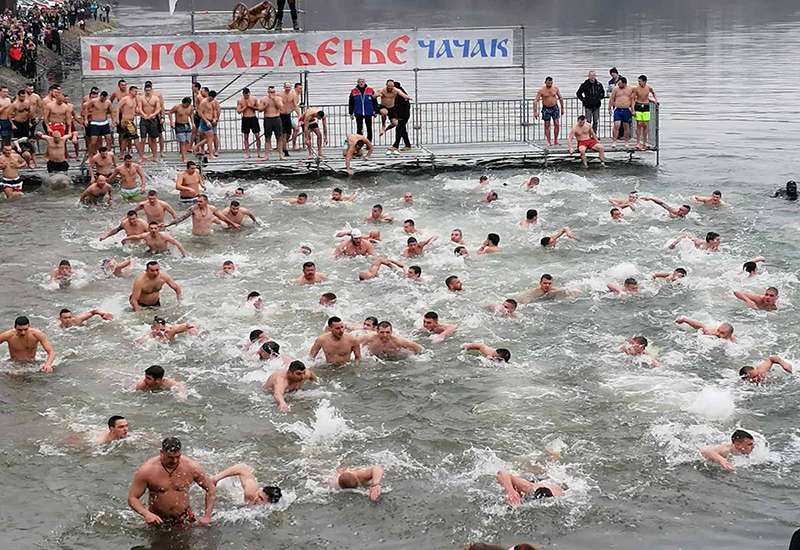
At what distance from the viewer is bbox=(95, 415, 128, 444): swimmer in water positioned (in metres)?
14.0

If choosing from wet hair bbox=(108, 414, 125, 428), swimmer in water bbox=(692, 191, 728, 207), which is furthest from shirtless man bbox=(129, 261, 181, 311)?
swimmer in water bbox=(692, 191, 728, 207)

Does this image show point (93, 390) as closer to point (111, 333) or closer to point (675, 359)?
point (111, 333)

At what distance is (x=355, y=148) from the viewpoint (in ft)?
97.4

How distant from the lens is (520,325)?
18547 millimetres

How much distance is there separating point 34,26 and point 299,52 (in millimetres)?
36429

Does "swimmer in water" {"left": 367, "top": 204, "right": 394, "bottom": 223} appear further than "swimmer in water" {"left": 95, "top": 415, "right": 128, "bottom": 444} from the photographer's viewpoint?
Yes

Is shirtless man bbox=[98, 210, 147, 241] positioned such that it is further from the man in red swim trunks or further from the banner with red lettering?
the man in red swim trunks

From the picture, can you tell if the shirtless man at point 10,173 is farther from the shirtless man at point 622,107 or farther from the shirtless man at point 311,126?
the shirtless man at point 622,107

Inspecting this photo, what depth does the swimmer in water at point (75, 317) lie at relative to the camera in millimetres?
18438

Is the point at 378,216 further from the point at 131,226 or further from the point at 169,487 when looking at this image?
the point at 169,487

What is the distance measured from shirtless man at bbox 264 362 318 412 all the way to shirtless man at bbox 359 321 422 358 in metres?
1.45

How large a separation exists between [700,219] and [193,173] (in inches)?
475

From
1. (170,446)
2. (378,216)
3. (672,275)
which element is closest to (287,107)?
(378,216)

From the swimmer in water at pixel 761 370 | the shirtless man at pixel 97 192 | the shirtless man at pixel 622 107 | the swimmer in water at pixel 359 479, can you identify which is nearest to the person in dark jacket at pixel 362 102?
the shirtless man at pixel 622 107
